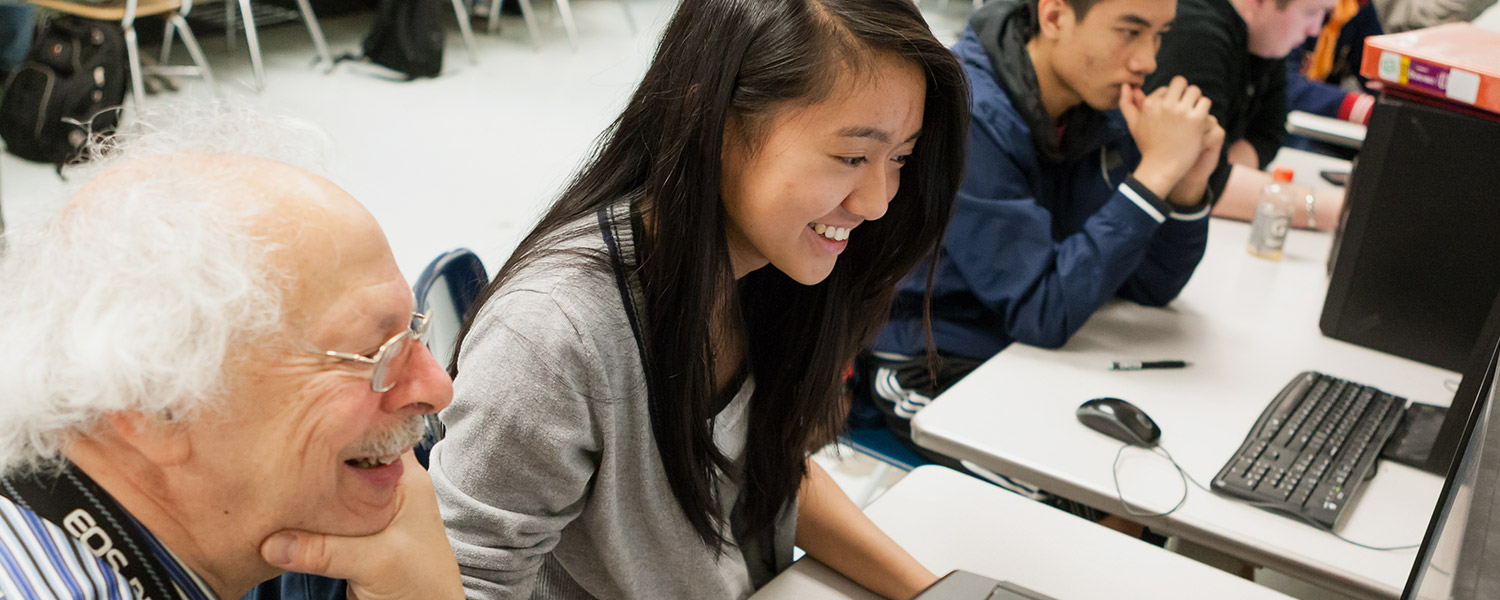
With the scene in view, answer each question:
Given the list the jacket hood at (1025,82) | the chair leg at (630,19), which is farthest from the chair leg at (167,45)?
the jacket hood at (1025,82)

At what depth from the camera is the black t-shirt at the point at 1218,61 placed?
238 centimetres

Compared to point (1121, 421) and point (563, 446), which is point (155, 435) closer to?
point (563, 446)

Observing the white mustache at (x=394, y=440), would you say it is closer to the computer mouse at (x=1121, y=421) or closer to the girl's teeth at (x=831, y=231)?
the girl's teeth at (x=831, y=231)

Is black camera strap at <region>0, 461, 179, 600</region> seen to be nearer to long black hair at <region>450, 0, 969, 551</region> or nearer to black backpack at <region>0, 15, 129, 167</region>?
long black hair at <region>450, 0, 969, 551</region>

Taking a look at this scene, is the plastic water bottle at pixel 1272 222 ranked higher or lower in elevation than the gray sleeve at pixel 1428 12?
lower

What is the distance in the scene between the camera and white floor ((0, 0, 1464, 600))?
369 centimetres

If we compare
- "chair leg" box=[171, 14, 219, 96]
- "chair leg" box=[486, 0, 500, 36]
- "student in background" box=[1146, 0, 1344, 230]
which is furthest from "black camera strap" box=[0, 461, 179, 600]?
"chair leg" box=[486, 0, 500, 36]

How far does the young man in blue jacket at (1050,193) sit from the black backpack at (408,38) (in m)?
3.84

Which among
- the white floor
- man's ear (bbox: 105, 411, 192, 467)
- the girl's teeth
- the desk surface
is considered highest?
man's ear (bbox: 105, 411, 192, 467)

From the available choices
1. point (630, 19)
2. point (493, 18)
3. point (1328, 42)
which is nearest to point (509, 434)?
point (1328, 42)

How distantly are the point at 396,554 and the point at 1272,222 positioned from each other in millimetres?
1941

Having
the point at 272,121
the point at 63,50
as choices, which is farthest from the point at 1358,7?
the point at 63,50

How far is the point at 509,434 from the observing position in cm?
95

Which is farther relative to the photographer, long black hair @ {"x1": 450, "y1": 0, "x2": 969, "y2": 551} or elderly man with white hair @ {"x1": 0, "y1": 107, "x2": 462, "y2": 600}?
long black hair @ {"x1": 450, "y1": 0, "x2": 969, "y2": 551}
